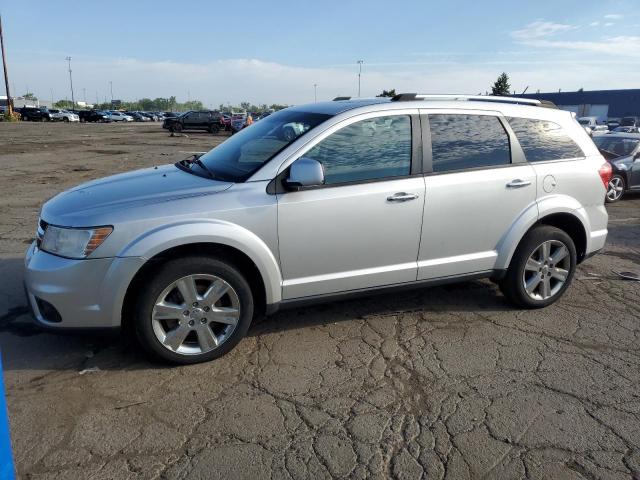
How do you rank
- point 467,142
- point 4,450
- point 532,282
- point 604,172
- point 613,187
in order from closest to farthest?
point 4,450, point 467,142, point 532,282, point 604,172, point 613,187

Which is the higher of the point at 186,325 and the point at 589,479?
the point at 186,325

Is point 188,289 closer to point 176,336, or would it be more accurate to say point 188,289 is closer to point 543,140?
point 176,336

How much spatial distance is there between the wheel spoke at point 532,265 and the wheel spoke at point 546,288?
0.51 ft

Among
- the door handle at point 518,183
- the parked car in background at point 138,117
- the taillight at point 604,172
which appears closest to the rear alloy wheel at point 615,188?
the taillight at point 604,172

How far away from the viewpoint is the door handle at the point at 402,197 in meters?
3.79

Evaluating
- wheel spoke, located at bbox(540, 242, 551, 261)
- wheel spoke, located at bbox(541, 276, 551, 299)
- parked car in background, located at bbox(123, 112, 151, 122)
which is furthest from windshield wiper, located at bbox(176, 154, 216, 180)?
parked car in background, located at bbox(123, 112, 151, 122)

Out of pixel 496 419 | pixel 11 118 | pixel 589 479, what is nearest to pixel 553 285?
pixel 496 419

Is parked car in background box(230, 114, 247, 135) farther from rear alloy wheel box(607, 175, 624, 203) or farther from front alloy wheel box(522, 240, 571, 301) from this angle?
front alloy wheel box(522, 240, 571, 301)

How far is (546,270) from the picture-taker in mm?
4551

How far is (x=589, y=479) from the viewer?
8.27ft

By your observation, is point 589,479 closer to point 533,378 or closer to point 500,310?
point 533,378

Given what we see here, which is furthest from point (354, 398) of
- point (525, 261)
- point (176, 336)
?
point (525, 261)

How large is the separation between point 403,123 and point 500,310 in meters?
1.96

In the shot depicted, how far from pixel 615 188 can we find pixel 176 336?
10.3 m
